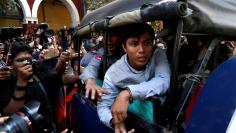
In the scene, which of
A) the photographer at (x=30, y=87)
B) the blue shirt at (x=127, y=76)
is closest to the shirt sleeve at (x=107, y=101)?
the blue shirt at (x=127, y=76)

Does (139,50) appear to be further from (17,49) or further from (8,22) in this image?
(8,22)

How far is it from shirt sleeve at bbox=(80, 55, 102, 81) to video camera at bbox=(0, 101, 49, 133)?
0.95 metres

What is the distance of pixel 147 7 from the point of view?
208 cm

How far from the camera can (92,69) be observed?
3.42m

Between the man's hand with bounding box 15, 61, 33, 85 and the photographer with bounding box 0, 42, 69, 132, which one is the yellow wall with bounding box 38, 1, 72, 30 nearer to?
the photographer with bounding box 0, 42, 69, 132

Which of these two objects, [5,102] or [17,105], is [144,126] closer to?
[17,105]

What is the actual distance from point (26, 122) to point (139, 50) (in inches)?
34.2

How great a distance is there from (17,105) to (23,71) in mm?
300

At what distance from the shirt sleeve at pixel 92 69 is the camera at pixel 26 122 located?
0.95 m

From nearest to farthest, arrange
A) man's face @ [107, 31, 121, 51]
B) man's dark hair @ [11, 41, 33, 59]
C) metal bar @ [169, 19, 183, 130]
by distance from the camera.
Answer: metal bar @ [169, 19, 183, 130], man's dark hair @ [11, 41, 33, 59], man's face @ [107, 31, 121, 51]

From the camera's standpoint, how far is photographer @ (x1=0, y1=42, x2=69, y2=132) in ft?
8.79

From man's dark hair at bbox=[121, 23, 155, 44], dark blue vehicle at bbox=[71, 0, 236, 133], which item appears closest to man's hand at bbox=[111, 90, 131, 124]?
dark blue vehicle at bbox=[71, 0, 236, 133]

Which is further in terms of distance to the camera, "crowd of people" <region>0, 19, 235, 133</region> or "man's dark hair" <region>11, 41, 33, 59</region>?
"man's dark hair" <region>11, 41, 33, 59</region>

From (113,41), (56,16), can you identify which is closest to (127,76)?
(113,41)
